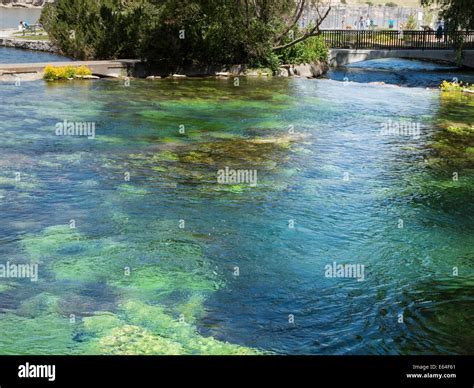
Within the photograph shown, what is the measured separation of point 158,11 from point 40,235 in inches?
1022

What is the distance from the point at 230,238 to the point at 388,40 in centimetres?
4403

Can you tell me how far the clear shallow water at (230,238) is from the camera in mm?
7914

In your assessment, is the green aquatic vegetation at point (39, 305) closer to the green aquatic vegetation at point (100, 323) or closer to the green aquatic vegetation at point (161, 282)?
the green aquatic vegetation at point (100, 323)

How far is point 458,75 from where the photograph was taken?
1620 inches

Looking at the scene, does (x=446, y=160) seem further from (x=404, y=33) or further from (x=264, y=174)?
(x=404, y=33)

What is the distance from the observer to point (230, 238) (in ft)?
36.2

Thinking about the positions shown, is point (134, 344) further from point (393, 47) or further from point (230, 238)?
point (393, 47)

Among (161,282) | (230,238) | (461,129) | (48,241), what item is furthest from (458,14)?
(161,282)

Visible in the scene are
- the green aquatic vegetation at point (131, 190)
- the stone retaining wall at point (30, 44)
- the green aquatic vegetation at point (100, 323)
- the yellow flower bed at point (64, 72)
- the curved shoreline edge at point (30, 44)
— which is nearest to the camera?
the green aquatic vegetation at point (100, 323)

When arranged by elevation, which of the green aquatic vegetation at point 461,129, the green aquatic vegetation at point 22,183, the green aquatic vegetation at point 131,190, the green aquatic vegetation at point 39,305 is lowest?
the green aquatic vegetation at point 39,305

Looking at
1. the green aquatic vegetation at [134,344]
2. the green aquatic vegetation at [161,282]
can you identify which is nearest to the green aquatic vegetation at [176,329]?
the green aquatic vegetation at [134,344]

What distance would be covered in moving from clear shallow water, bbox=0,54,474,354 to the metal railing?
1140 inches

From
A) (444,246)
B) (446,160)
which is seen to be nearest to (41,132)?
(446,160)

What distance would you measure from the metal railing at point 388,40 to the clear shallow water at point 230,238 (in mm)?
28944
